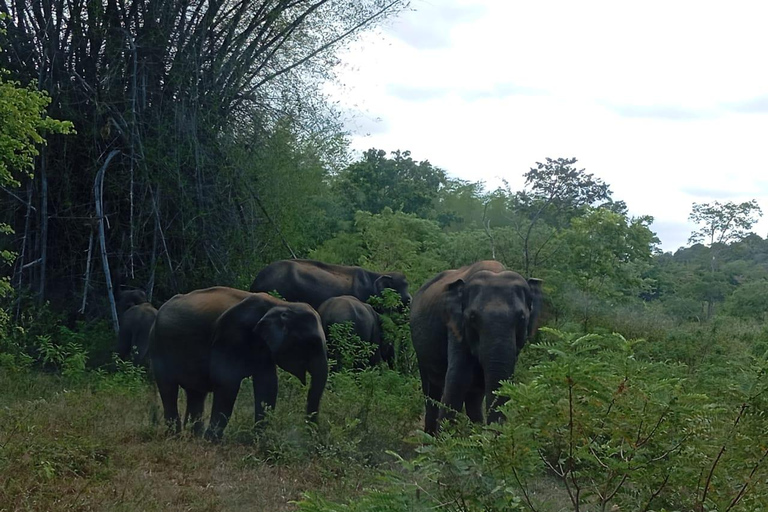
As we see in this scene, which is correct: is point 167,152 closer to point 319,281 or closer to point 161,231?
point 161,231

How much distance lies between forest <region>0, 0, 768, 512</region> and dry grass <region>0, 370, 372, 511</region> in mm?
27

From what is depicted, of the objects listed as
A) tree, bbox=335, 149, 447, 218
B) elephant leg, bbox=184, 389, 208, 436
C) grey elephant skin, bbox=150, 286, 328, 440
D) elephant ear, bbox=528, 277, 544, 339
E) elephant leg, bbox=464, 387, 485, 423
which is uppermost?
tree, bbox=335, 149, 447, 218

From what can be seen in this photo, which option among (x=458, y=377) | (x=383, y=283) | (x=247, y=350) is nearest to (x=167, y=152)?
(x=383, y=283)

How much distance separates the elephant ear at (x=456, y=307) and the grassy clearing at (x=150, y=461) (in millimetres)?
1290

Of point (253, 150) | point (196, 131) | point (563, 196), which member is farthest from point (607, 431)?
point (563, 196)

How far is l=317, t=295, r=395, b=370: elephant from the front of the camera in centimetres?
1282

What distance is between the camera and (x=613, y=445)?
331 cm

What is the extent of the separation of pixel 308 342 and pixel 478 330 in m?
1.89

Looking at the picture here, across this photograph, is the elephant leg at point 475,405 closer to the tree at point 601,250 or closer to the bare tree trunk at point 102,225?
the bare tree trunk at point 102,225

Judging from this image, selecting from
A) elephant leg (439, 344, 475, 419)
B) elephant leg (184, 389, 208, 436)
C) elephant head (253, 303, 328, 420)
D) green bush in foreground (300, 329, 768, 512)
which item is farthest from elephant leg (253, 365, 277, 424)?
green bush in foreground (300, 329, 768, 512)

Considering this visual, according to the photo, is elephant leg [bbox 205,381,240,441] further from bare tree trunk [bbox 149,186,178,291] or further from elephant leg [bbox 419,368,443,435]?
bare tree trunk [bbox 149,186,178,291]

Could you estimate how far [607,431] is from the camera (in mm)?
3285

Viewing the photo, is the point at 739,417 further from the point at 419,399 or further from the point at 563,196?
the point at 563,196

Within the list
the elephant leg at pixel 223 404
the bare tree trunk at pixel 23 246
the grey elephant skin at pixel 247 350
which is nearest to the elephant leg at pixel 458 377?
the grey elephant skin at pixel 247 350
